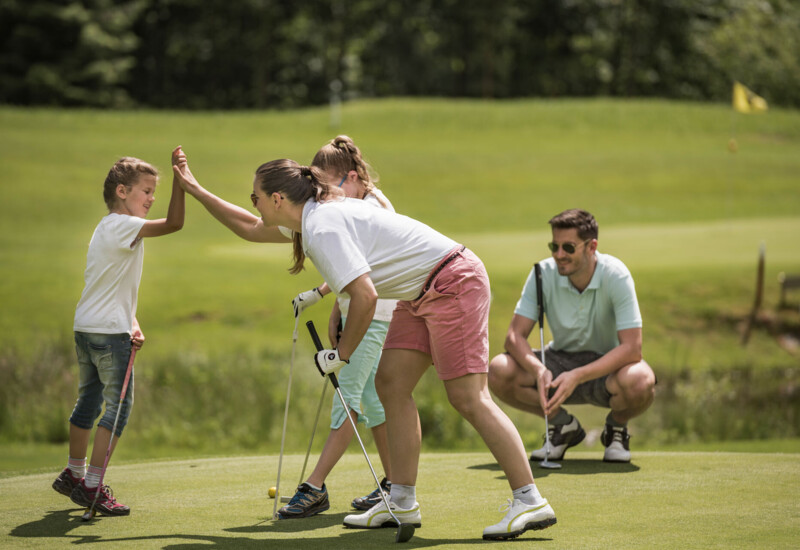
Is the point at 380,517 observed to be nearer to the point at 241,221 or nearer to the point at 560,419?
the point at 241,221

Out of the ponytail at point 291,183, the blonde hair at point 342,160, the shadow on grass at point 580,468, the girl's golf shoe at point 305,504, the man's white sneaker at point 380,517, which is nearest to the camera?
the ponytail at point 291,183

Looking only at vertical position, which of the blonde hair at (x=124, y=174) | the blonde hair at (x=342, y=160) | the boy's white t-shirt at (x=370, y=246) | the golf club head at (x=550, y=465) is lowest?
the golf club head at (x=550, y=465)

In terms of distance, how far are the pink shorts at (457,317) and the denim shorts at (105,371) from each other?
1441mm

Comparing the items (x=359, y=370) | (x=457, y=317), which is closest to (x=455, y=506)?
(x=359, y=370)

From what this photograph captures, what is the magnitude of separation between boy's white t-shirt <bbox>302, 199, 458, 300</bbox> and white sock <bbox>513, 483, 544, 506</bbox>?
886 millimetres

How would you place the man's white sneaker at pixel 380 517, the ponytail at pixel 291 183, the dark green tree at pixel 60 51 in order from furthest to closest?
the dark green tree at pixel 60 51
the man's white sneaker at pixel 380 517
the ponytail at pixel 291 183

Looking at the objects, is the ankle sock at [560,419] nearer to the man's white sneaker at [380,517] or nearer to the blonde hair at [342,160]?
the man's white sneaker at [380,517]

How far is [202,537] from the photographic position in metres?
3.98

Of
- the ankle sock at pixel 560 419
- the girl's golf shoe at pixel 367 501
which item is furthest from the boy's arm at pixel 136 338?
the ankle sock at pixel 560 419

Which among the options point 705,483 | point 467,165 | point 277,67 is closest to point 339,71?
point 277,67

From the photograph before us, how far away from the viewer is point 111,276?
15.2ft

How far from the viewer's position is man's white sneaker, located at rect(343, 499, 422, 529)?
4180 millimetres

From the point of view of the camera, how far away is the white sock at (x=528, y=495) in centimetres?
398

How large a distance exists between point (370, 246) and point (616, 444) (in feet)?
7.98
